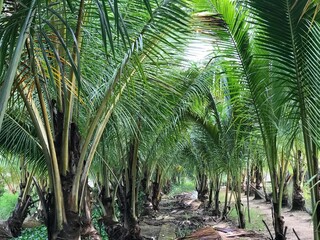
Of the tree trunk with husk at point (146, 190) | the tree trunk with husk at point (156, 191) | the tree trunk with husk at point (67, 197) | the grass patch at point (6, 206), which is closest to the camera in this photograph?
the tree trunk with husk at point (67, 197)

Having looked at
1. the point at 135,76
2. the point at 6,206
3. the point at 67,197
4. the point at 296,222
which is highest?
the point at 135,76

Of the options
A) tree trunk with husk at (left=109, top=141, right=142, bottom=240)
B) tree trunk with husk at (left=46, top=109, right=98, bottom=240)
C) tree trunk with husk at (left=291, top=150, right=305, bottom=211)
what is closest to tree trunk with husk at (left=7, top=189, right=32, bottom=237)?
tree trunk with husk at (left=109, top=141, right=142, bottom=240)

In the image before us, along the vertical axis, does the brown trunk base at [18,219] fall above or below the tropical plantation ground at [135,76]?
below

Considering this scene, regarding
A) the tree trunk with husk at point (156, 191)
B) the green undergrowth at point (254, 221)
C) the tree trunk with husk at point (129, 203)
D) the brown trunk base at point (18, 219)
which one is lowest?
the tree trunk with husk at point (156, 191)

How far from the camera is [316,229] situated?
9.98 ft

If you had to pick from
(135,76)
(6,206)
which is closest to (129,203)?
(135,76)

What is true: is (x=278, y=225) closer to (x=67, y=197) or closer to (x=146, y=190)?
(x=67, y=197)

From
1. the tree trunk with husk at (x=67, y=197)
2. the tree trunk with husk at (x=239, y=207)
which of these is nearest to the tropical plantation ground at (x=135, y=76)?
the tree trunk with husk at (x=67, y=197)

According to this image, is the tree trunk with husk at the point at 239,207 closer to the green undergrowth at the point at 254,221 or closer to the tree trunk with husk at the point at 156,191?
the green undergrowth at the point at 254,221

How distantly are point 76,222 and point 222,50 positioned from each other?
2.20 meters

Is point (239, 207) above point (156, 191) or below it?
above

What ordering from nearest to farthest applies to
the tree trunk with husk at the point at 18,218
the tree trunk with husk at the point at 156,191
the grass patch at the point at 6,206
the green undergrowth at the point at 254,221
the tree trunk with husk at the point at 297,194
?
the green undergrowth at the point at 254,221 < the tree trunk with husk at the point at 18,218 < the tree trunk with husk at the point at 297,194 < the tree trunk with husk at the point at 156,191 < the grass patch at the point at 6,206

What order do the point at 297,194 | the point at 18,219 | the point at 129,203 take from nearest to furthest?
the point at 129,203 → the point at 18,219 → the point at 297,194

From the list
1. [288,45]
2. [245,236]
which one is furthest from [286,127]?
[245,236]
